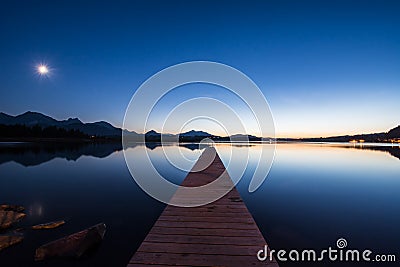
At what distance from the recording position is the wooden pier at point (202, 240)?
312 centimetres

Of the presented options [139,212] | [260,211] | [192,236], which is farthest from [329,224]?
[139,212]

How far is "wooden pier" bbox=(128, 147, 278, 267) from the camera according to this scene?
3.12 meters

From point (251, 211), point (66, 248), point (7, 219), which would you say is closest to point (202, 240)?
point (66, 248)

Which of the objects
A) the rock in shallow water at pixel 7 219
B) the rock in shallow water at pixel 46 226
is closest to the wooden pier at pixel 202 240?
the rock in shallow water at pixel 46 226

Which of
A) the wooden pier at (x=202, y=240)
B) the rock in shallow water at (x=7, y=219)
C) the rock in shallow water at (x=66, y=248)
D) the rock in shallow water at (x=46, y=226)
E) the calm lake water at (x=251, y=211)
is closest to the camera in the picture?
the wooden pier at (x=202, y=240)

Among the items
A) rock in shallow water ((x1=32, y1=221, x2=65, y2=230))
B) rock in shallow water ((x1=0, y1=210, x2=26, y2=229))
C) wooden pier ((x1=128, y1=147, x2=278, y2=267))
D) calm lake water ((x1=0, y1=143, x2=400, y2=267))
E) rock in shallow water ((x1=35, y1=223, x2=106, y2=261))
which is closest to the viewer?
wooden pier ((x1=128, y1=147, x2=278, y2=267))

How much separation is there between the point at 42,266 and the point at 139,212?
10.8 feet

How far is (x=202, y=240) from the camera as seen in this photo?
3.71 m

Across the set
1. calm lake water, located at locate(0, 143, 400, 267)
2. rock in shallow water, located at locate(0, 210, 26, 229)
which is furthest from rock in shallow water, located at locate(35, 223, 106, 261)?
rock in shallow water, located at locate(0, 210, 26, 229)

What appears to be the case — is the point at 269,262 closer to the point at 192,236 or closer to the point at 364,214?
the point at 192,236

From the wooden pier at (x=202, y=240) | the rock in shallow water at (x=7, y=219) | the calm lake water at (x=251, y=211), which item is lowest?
the calm lake water at (x=251, y=211)

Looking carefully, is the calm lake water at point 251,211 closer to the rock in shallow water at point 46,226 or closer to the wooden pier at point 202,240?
the rock in shallow water at point 46,226

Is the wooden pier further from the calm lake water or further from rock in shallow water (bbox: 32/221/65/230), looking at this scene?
rock in shallow water (bbox: 32/221/65/230)

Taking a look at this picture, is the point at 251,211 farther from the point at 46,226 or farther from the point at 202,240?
the point at 46,226
